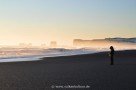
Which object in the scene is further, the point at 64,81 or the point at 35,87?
the point at 64,81

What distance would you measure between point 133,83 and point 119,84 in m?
0.78

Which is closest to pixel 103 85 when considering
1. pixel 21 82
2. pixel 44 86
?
pixel 44 86

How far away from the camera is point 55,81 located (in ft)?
56.3

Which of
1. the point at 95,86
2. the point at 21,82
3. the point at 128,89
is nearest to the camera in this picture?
the point at 128,89

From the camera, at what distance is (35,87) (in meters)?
15.0

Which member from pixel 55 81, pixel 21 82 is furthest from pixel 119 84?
pixel 21 82

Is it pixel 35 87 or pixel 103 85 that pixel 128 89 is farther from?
pixel 35 87

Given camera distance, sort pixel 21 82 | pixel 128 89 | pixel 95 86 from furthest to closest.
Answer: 1. pixel 21 82
2. pixel 95 86
3. pixel 128 89

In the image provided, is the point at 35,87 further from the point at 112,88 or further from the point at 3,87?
the point at 112,88

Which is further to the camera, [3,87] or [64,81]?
[64,81]

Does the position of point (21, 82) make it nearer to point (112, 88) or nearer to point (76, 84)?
point (76, 84)

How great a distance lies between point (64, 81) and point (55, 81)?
0.44 meters

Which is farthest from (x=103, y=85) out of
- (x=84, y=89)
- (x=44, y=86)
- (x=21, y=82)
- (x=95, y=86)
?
(x=21, y=82)

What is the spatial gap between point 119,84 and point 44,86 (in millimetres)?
3346
